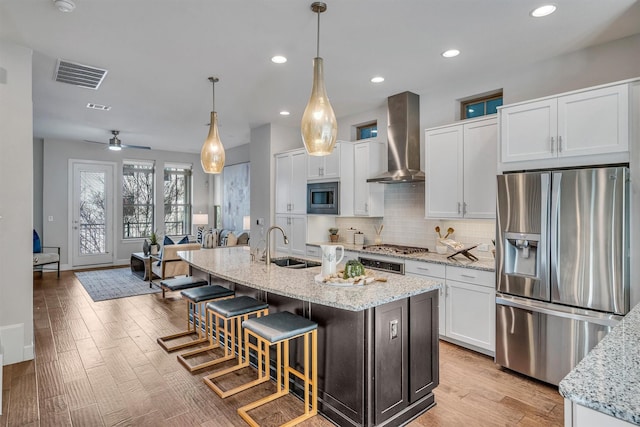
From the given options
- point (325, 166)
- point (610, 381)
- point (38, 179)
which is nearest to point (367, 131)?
point (325, 166)

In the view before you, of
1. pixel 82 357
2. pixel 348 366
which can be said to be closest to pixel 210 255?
pixel 82 357

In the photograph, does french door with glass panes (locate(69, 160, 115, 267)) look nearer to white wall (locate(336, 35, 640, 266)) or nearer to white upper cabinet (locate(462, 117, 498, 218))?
white wall (locate(336, 35, 640, 266))

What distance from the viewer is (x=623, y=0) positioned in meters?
2.41

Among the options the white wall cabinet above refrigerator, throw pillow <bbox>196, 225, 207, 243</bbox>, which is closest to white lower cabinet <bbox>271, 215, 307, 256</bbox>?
the white wall cabinet above refrigerator

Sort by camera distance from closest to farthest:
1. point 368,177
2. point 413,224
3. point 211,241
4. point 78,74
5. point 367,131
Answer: point 78,74, point 413,224, point 368,177, point 367,131, point 211,241

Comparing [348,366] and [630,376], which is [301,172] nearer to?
[348,366]

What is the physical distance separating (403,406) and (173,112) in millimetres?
5019

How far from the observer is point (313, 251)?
16.8ft

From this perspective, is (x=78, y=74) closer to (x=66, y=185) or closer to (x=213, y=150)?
(x=213, y=150)

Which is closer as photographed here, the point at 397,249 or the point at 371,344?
the point at 371,344

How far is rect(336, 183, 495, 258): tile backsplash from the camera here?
3865mm

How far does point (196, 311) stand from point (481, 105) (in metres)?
4.15

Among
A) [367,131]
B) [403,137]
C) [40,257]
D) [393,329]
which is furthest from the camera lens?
[40,257]

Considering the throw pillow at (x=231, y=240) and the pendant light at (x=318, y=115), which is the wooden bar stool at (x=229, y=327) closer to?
the pendant light at (x=318, y=115)
